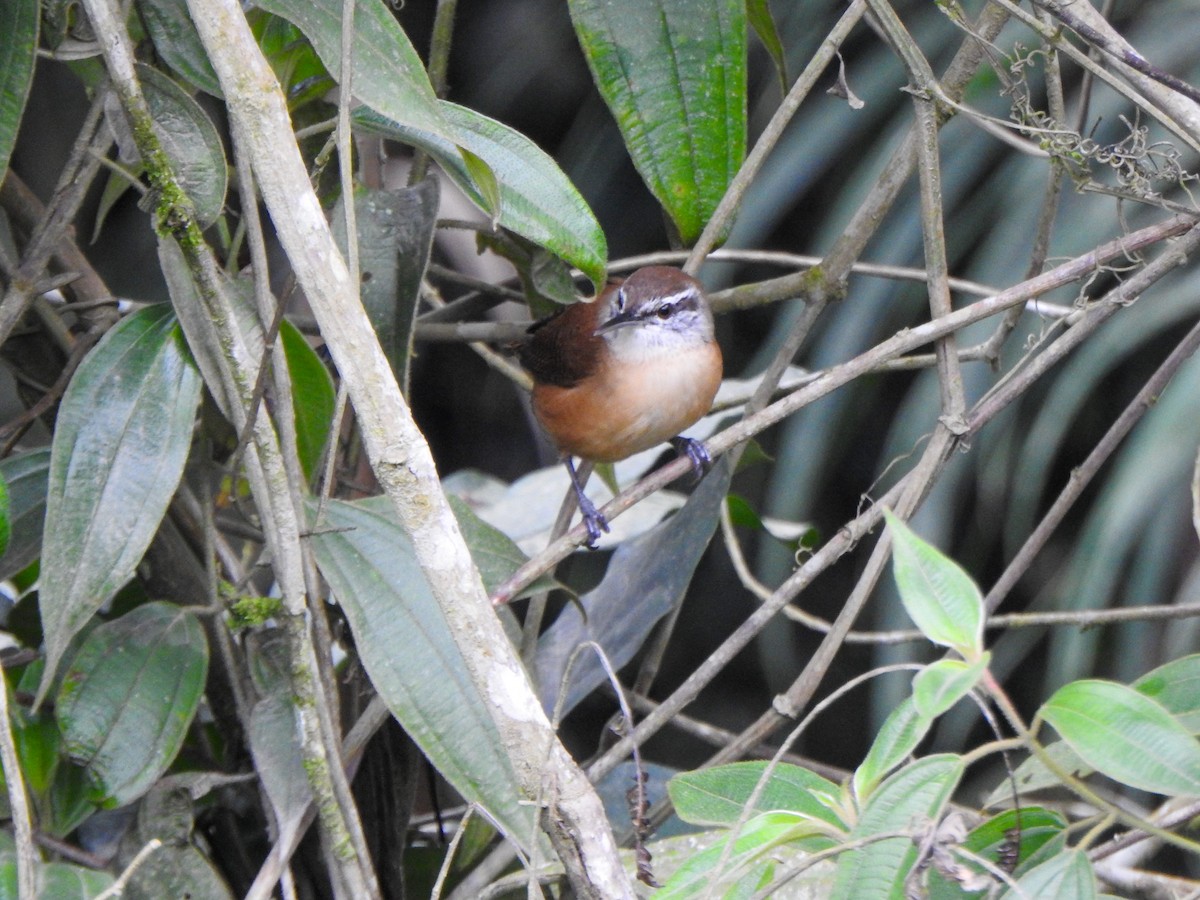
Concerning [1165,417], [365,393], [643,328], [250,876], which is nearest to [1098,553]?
[1165,417]

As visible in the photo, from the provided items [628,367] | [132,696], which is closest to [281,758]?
[132,696]

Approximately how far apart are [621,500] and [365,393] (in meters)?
0.93

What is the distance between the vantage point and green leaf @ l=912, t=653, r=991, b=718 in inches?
40.9

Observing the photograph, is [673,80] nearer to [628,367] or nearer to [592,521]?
[592,521]

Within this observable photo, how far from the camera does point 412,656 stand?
1791mm

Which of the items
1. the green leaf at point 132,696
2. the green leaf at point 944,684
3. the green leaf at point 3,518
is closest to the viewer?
the green leaf at point 944,684

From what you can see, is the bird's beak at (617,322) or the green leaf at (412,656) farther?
the bird's beak at (617,322)

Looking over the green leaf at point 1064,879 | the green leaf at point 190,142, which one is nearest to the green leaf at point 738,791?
the green leaf at point 1064,879

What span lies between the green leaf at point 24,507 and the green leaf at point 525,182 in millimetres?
821

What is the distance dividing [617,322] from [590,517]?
797 mm

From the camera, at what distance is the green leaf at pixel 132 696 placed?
A: 1.81 meters

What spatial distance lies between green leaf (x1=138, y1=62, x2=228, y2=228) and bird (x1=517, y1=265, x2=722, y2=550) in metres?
1.20

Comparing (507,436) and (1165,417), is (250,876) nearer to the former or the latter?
(1165,417)

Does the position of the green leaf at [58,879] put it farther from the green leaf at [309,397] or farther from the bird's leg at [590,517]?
the bird's leg at [590,517]
